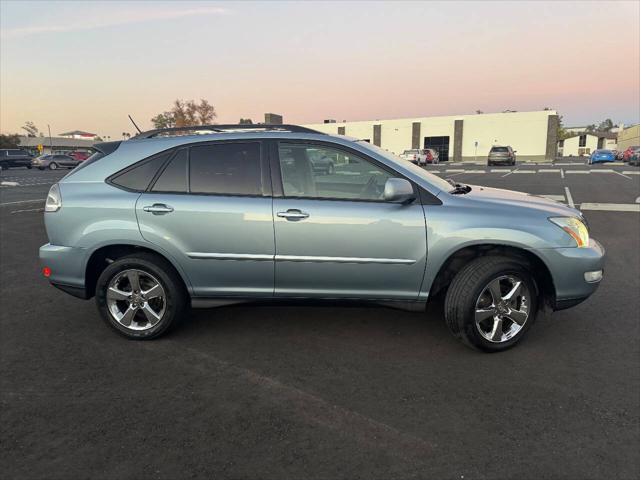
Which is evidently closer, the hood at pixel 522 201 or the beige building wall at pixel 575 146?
the hood at pixel 522 201

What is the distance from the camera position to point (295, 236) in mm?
3668

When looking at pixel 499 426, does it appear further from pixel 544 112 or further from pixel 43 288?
pixel 544 112

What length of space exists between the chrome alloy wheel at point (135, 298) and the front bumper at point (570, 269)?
3.13 metres

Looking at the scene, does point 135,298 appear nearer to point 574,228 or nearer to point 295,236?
point 295,236

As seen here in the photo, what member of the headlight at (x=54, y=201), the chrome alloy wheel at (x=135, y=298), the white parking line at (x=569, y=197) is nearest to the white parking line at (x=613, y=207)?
the white parking line at (x=569, y=197)

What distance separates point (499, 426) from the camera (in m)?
2.76

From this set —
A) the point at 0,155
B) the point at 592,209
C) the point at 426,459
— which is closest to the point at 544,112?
the point at 592,209

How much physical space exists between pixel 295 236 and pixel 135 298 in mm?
1506

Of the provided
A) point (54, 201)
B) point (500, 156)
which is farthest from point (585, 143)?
point (54, 201)

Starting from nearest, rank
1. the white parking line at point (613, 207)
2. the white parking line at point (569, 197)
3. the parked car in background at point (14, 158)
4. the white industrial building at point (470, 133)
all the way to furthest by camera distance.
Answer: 1. the white parking line at point (613, 207)
2. the white parking line at point (569, 197)
3. the parked car in background at point (14, 158)
4. the white industrial building at point (470, 133)

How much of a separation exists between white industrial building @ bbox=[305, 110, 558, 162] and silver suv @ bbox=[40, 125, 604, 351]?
2112 inches

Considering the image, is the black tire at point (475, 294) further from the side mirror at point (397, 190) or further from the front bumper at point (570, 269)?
the side mirror at point (397, 190)

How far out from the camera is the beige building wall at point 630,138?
80.7 m

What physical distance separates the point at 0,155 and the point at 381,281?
49.5 metres
